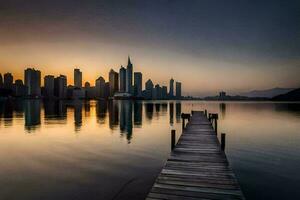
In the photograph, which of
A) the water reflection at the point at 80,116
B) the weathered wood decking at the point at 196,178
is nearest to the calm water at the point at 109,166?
the weathered wood decking at the point at 196,178

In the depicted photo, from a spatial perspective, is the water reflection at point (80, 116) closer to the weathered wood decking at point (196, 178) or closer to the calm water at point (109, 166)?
the calm water at point (109, 166)

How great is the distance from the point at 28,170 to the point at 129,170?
23.8 ft

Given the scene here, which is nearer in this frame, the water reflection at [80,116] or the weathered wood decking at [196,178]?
the weathered wood decking at [196,178]

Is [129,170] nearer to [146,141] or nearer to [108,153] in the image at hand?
[108,153]

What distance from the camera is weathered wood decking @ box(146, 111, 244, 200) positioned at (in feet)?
27.5

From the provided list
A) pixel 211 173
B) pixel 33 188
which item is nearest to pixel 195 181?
pixel 211 173

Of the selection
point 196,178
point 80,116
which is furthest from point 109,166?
point 80,116

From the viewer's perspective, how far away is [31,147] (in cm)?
2434

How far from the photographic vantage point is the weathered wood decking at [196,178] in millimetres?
8380

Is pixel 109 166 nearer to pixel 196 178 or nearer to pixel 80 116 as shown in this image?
pixel 196 178

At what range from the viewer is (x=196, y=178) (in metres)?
10.0

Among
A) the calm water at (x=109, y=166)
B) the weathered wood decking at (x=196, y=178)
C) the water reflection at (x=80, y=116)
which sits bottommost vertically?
the calm water at (x=109, y=166)

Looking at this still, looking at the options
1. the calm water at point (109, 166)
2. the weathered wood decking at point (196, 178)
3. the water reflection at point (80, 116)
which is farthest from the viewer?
the water reflection at point (80, 116)

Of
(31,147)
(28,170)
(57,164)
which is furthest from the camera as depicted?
(31,147)
